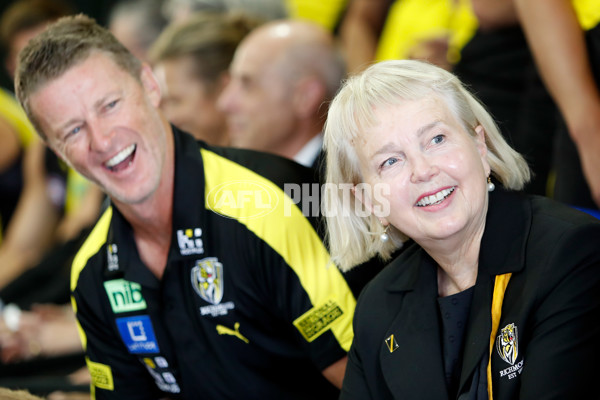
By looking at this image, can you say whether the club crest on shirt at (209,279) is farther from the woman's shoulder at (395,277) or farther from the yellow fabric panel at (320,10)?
the yellow fabric panel at (320,10)

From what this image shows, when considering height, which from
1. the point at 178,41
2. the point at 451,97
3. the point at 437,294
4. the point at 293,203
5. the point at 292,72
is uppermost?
the point at 178,41

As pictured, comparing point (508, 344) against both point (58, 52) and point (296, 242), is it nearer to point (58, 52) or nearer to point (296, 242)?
point (296, 242)

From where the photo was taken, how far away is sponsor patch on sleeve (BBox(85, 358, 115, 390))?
2150mm

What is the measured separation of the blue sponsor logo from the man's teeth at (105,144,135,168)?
40 cm

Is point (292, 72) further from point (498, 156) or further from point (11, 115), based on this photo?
point (11, 115)

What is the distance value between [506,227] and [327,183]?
1.37ft

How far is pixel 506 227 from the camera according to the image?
59.7 inches

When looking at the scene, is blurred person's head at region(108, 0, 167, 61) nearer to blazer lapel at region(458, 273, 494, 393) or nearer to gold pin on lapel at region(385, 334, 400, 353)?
gold pin on lapel at region(385, 334, 400, 353)

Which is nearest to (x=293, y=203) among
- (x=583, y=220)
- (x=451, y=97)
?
(x=451, y=97)

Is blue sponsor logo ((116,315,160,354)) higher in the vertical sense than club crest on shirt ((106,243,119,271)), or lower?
lower

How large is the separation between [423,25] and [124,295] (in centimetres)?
165

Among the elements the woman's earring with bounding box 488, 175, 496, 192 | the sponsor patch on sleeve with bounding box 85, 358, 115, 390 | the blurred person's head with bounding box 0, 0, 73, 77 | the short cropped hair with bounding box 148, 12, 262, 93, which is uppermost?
the blurred person's head with bounding box 0, 0, 73, 77

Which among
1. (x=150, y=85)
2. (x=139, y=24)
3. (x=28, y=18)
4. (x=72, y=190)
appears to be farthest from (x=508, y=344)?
(x=28, y=18)

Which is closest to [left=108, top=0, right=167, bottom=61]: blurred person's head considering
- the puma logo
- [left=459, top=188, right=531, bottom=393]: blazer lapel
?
the puma logo
